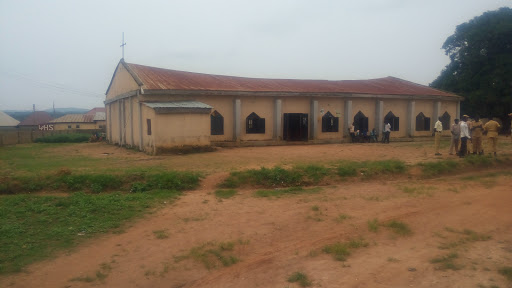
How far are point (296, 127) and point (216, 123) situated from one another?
193 inches

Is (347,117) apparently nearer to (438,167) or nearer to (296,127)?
(296,127)

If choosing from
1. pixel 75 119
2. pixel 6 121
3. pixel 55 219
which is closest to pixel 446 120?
pixel 55 219

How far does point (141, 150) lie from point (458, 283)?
633 inches

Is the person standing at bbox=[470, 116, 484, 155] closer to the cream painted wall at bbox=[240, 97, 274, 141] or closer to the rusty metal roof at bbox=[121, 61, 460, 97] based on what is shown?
the rusty metal roof at bbox=[121, 61, 460, 97]

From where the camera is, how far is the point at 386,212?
7.61 meters

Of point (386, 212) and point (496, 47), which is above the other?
point (496, 47)

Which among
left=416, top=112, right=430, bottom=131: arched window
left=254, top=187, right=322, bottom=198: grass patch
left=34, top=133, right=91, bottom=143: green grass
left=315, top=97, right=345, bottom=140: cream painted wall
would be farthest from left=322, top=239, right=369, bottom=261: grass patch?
left=34, top=133, right=91, bottom=143: green grass

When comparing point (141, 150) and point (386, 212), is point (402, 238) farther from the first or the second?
point (141, 150)

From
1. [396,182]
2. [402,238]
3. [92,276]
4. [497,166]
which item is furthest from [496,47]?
[92,276]

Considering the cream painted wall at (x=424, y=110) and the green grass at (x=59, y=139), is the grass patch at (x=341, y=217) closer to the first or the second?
the cream painted wall at (x=424, y=110)

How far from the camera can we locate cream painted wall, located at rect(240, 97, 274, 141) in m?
20.6

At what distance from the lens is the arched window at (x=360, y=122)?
2328cm

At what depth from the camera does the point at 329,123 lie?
74.2ft

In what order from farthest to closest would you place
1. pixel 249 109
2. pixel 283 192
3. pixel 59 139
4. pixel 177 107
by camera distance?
1. pixel 59 139
2. pixel 249 109
3. pixel 177 107
4. pixel 283 192
